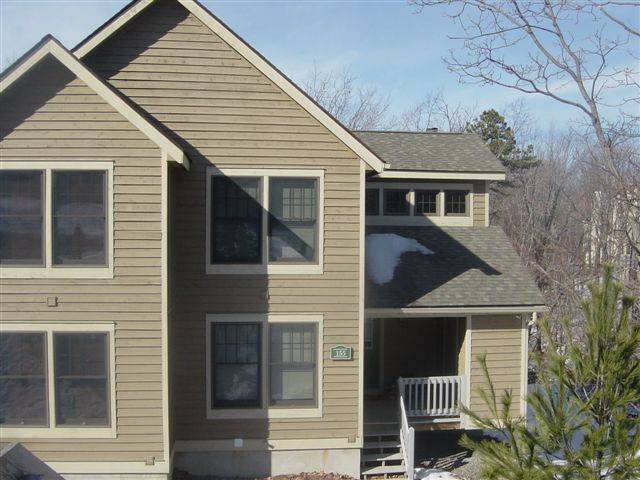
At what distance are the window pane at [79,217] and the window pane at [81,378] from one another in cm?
123

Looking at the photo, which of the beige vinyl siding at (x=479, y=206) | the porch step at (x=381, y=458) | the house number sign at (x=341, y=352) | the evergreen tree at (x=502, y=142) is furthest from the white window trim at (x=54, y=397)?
the evergreen tree at (x=502, y=142)

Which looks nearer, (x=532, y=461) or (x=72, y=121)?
(x=532, y=461)

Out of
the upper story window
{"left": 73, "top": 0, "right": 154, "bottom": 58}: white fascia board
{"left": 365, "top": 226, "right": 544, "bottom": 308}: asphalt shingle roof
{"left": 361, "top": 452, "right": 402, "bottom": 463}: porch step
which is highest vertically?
{"left": 73, "top": 0, "right": 154, "bottom": 58}: white fascia board

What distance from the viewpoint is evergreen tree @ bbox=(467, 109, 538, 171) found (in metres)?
35.1

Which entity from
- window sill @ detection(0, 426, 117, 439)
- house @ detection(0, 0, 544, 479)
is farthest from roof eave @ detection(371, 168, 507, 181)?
window sill @ detection(0, 426, 117, 439)

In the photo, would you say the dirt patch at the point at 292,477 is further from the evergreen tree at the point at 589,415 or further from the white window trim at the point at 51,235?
the evergreen tree at the point at 589,415

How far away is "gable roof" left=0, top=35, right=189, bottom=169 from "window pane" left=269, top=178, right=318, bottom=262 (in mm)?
1845

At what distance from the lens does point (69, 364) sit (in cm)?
851

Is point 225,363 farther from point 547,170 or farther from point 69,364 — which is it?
point 547,170

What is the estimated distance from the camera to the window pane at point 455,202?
13172 mm

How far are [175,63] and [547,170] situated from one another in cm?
2754

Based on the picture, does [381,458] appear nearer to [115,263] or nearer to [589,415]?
[589,415]

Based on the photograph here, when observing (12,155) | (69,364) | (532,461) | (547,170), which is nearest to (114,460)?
(69,364)

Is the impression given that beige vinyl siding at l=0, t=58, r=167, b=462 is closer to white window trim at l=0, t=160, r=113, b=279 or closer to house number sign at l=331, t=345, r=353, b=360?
white window trim at l=0, t=160, r=113, b=279
